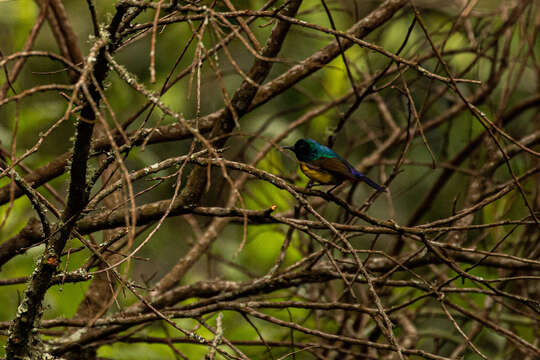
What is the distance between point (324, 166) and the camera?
141 inches

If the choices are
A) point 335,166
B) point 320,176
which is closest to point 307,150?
point 320,176

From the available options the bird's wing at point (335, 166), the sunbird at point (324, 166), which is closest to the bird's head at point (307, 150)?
the sunbird at point (324, 166)

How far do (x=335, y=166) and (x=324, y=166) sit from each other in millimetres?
80

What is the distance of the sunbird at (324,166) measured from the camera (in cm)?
348

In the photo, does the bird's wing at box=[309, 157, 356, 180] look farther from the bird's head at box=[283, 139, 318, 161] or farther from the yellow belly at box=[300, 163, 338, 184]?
the bird's head at box=[283, 139, 318, 161]

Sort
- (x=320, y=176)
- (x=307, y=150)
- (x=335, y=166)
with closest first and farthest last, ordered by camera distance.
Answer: (x=335, y=166) → (x=320, y=176) → (x=307, y=150)

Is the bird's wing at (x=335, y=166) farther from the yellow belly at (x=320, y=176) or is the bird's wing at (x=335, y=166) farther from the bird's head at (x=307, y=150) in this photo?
the bird's head at (x=307, y=150)

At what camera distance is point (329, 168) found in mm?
3543

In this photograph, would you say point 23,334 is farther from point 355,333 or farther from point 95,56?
point 355,333

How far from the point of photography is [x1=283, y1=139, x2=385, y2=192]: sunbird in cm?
348

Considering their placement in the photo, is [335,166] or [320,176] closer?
[335,166]

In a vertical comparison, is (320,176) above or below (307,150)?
below

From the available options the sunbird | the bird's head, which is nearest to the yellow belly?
the sunbird

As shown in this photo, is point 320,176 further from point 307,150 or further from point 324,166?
point 307,150
